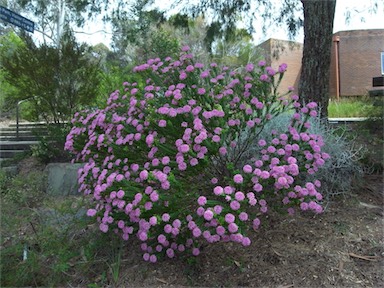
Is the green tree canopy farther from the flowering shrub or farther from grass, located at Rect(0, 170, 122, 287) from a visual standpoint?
the flowering shrub

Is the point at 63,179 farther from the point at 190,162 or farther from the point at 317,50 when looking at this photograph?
the point at 317,50

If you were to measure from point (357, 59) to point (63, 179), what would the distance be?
2187 cm

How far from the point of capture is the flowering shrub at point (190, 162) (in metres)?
2.02

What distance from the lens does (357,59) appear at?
73.0 ft

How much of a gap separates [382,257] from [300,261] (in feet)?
1.75

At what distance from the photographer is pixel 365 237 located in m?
2.56

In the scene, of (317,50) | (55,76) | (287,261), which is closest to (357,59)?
(55,76)

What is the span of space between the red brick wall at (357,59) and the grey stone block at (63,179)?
20738 mm

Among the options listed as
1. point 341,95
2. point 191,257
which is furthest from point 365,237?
point 341,95

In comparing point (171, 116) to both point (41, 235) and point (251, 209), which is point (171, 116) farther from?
point (41, 235)

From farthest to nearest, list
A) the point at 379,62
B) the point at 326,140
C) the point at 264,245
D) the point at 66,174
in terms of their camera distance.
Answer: the point at 379,62
the point at 66,174
the point at 326,140
the point at 264,245

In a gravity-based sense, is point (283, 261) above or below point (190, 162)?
below

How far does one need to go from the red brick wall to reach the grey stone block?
68.0ft

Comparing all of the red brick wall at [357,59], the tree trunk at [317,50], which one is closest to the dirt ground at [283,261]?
the tree trunk at [317,50]
